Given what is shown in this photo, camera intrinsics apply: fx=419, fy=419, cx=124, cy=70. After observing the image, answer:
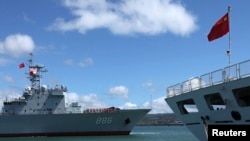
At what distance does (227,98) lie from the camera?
20.6 m

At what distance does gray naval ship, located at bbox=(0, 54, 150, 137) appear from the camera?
2758 inches

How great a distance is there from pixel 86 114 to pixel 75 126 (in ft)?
9.05

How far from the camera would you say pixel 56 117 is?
2808 inches

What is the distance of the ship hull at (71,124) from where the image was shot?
70000mm

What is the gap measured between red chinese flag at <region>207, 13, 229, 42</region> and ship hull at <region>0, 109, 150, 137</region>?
4702cm

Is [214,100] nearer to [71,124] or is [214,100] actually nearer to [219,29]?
[219,29]

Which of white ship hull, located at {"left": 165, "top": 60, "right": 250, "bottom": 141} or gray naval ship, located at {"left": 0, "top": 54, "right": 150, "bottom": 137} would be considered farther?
gray naval ship, located at {"left": 0, "top": 54, "right": 150, "bottom": 137}

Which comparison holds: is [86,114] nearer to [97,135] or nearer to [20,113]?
[97,135]

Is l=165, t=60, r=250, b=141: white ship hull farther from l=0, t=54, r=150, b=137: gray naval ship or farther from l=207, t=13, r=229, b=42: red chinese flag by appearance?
l=0, t=54, r=150, b=137: gray naval ship

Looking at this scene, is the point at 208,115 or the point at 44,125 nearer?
the point at 208,115

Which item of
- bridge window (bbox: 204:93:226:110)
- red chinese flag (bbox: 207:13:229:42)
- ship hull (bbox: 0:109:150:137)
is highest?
red chinese flag (bbox: 207:13:229:42)

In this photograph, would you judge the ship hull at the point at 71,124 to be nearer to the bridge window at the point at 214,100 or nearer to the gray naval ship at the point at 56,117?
the gray naval ship at the point at 56,117

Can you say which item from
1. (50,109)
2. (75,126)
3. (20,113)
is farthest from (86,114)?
(20,113)

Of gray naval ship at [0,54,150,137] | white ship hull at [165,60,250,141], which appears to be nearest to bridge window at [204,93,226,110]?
white ship hull at [165,60,250,141]
